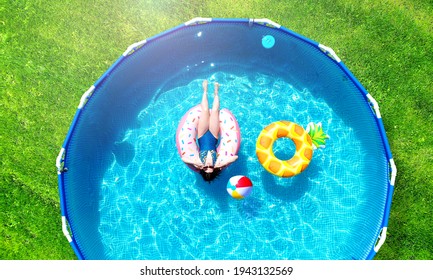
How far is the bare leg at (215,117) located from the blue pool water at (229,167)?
0.81 m

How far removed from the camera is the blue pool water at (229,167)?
929cm

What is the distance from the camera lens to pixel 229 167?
950cm

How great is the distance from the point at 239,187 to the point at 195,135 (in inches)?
53.8

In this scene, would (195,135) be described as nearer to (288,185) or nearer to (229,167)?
(229,167)

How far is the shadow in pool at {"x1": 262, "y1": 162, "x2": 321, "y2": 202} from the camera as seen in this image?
9461 millimetres

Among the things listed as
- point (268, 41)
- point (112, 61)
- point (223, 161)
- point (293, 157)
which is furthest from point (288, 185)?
point (112, 61)

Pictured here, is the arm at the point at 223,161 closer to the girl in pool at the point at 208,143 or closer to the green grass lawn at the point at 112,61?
the girl in pool at the point at 208,143

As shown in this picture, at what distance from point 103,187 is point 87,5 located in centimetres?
382

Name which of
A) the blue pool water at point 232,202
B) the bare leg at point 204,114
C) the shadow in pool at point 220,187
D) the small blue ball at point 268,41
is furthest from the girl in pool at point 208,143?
the small blue ball at point 268,41

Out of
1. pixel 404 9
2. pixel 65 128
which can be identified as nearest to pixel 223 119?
pixel 65 128

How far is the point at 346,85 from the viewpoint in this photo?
9.54m

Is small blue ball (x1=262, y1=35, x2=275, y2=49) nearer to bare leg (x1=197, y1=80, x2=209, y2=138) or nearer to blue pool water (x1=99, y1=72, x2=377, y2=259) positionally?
blue pool water (x1=99, y1=72, x2=377, y2=259)
